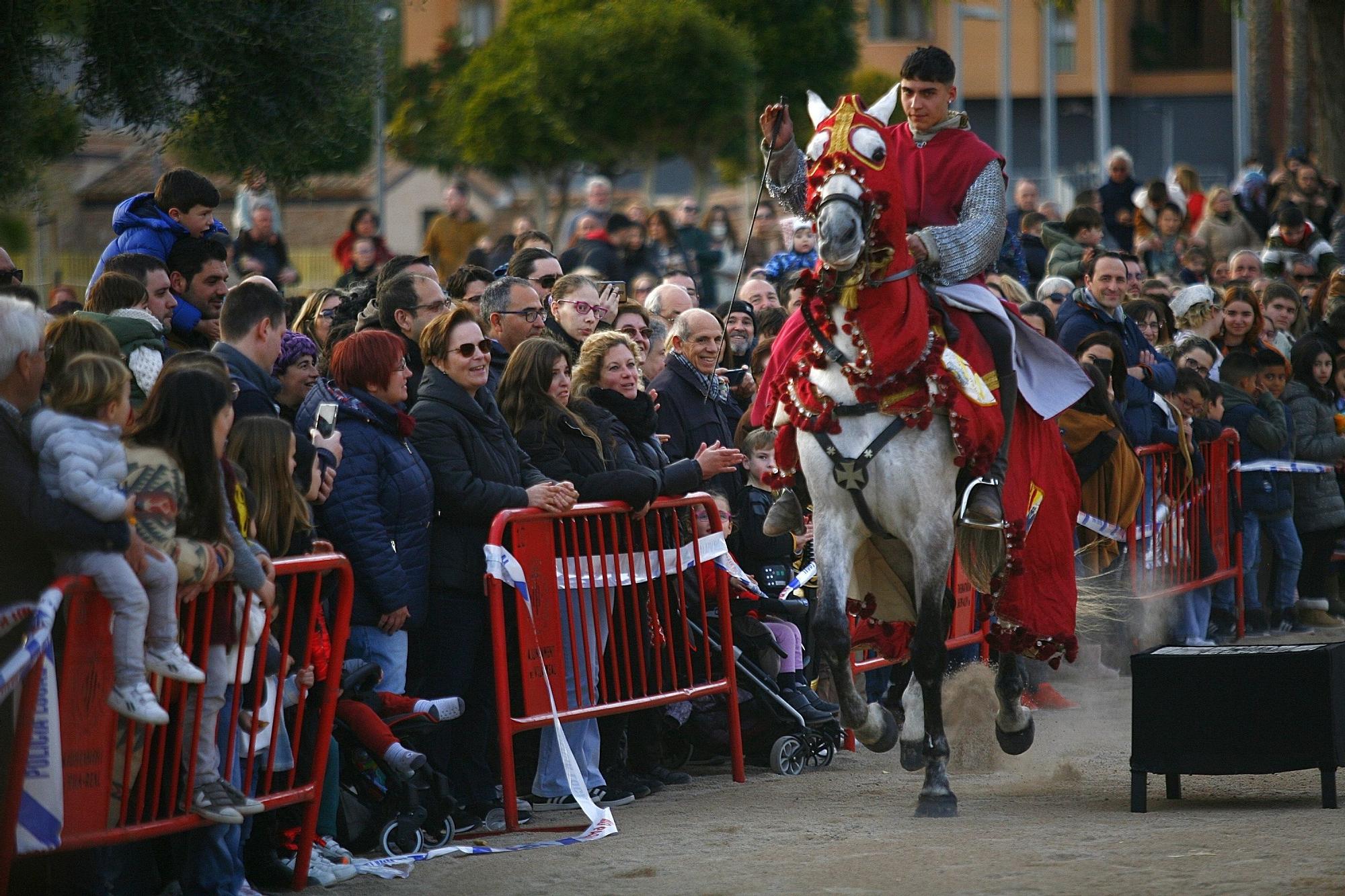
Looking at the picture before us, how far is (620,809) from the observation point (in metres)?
7.84

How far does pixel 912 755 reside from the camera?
8.07 metres

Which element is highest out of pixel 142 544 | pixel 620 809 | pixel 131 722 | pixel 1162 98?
pixel 1162 98

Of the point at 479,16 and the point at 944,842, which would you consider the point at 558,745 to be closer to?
the point at 944,842

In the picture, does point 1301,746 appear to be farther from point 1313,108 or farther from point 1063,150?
point 1063,150

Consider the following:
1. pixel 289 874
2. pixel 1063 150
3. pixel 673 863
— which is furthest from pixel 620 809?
pixel 1063 150

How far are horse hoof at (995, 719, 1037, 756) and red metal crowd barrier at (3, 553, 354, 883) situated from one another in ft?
11.6

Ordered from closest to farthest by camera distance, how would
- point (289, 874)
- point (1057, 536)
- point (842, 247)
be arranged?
point (289, 874), point (842, 247), point (1057, 536)

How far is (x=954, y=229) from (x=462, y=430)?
2249 mm

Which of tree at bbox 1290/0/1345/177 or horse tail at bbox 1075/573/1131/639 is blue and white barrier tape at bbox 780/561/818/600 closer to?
horse tail at bbox 1075/573/1131/639

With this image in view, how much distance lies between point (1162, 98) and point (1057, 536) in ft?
162

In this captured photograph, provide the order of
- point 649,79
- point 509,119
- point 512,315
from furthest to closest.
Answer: point 509,119 < point 649,79 < point 512,315

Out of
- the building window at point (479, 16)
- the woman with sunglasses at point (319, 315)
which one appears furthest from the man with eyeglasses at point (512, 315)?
the building window at point (479, 16)

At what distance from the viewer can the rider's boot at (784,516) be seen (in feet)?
27.1

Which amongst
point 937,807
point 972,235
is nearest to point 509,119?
point 972,235
